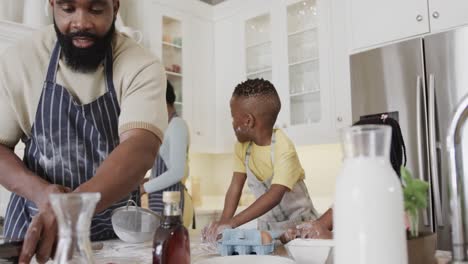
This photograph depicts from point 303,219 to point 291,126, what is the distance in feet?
4.99

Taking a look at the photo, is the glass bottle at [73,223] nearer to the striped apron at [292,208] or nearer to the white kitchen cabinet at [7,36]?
the striped apron at [292,208]

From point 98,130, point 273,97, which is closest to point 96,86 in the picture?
point 98,130

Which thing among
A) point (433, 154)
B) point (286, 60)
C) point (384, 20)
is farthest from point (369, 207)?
point (286, 60)

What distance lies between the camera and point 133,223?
117 centimetres

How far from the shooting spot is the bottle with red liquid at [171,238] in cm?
67

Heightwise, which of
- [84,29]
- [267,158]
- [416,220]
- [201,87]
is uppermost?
[201,87]

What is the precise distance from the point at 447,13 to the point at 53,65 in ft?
6.36

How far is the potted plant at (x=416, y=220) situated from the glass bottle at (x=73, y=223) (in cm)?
35

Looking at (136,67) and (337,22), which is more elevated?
(337,22)

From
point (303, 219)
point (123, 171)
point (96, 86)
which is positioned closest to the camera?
point (123, 171)

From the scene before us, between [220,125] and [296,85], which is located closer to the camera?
[296,85]

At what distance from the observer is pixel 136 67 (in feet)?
4.12

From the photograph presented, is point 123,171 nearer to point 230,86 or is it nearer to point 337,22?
point 337,22

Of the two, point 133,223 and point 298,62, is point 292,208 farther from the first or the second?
point 298,62
